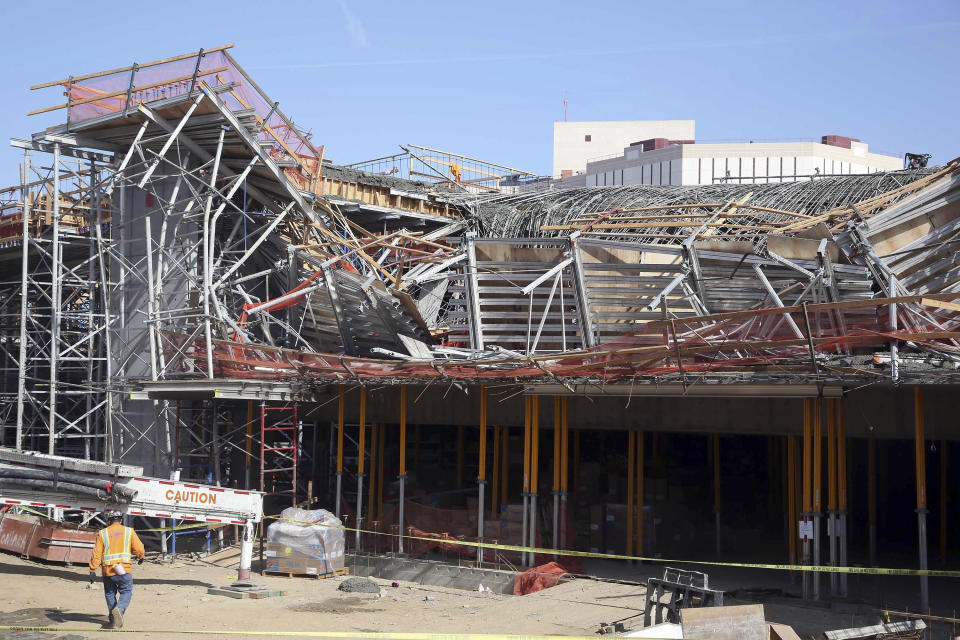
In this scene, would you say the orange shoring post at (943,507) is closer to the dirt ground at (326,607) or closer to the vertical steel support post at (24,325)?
the dirt ground at (326,607)

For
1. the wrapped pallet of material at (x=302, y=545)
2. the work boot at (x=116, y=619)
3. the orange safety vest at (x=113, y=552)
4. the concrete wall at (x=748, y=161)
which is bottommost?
the work boot at (x=116, y=619)

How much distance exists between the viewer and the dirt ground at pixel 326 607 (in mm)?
15445

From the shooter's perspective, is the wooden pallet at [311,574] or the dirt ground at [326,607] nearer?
the dirt ground at [326,607]

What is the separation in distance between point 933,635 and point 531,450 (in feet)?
26.6

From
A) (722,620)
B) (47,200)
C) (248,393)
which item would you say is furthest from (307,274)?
(722,620)

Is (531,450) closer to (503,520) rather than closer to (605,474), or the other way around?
(503,520)

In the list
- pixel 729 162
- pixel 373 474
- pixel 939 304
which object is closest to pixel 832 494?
pixel 939 304

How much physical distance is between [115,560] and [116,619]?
977 mm

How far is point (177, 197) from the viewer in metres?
27.3

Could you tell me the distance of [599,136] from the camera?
319 feet

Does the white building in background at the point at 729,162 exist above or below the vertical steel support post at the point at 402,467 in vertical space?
above

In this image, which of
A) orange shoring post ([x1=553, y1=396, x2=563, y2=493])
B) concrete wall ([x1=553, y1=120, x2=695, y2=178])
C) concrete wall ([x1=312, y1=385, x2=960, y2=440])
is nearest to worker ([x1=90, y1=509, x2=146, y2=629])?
orange shoring post ([x1=553, y1=396, x2=563, y2=493])

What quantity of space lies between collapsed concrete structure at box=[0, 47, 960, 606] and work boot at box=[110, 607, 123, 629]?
7685mm

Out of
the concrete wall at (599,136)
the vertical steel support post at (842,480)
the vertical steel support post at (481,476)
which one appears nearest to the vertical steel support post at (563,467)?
the vertical steel support post at (481,476)
